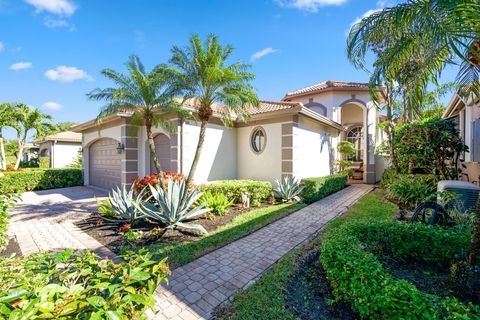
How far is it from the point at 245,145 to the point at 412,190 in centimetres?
771

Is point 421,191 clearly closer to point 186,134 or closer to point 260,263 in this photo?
point 260,263

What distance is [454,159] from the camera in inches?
378

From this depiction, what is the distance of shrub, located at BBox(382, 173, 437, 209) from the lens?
840 centimetres

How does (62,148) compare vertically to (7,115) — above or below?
below

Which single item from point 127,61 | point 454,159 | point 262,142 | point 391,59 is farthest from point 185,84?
point 454,159

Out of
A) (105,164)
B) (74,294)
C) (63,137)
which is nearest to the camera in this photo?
(74,294)

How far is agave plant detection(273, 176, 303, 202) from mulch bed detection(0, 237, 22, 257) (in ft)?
28.3

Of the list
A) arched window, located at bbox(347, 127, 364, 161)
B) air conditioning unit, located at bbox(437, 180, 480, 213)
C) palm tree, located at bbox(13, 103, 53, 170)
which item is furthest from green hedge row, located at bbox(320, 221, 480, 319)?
palm tree, located at bbox(13, 103, 53, 170)

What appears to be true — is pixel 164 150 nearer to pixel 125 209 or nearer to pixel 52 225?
pixel 125 209

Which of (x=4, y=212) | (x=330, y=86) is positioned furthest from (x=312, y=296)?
(x=330, y=86)

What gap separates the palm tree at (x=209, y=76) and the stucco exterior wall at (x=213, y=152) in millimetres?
2880

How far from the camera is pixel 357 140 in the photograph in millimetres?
18344

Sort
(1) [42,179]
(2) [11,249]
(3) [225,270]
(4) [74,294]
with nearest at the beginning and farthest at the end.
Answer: (4) [74,294] < (3) [225,270] < (2) [11,249] < (1) [42,179]

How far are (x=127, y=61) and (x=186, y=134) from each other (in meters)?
3.71
